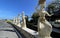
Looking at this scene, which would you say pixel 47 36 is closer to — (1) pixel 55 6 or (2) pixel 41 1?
(2) pixel 41 1

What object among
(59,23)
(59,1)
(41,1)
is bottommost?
(59,23)

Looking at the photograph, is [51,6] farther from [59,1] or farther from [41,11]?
[41,11]

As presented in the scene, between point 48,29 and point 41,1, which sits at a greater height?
point 41,1

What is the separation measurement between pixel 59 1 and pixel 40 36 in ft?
200

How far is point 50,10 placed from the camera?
6281 cm

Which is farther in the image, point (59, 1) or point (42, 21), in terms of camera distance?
point (59, 1)

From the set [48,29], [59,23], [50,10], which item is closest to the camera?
[48,29]

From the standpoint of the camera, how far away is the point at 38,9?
7.15 meters

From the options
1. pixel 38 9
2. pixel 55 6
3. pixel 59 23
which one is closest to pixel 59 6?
pixel 55 6

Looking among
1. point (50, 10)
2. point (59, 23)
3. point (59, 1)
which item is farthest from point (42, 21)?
point (59, 1)

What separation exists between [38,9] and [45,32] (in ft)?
3.38

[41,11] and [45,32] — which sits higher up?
[41,11]

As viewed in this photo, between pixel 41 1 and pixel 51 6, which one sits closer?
pixel 41 1

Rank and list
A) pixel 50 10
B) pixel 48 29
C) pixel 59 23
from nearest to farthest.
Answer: pixel 48 29 → pixel 59 23 → pixel 50 10
